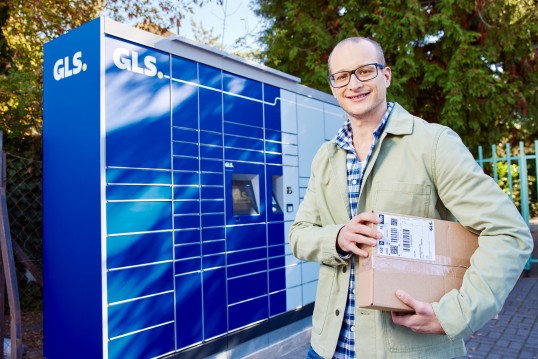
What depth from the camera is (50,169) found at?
3752 millimetres

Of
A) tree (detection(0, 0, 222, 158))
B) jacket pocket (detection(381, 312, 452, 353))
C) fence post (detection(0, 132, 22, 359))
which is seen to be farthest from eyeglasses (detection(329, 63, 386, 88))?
tree (detection(0, 0, 222, 158))

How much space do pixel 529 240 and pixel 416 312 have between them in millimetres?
368

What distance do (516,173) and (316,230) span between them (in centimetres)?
1179

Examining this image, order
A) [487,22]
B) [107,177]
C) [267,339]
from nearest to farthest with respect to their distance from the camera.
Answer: [107,177], [267,339], [487,22]

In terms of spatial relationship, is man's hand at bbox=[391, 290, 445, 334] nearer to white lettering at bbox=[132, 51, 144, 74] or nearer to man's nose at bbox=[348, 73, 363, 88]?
man's nose at bbox=[348, 73, 363, 88]

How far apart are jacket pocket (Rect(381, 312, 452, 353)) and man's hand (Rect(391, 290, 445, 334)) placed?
3.8 inches

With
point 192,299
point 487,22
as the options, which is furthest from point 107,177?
point 487,22

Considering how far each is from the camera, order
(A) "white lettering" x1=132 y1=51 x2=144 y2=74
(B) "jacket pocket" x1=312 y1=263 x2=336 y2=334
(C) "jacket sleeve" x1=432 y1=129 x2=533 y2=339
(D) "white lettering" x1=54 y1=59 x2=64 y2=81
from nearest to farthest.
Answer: (C) "jacket sleeve" x1=432 y1=129 x2=533 y2=339 → (B) "jacket pocket" x1=312 y1=263 x2=336 y2=334 → (A) "white lettering" x1=132 y1=51 x2=144 y2=74 → (D) "white lettering" x1=54 y1=59 x2=64 y2=81

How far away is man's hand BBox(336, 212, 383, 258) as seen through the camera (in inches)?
51.9

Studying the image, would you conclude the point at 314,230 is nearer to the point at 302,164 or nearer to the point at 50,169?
the point at 50,169

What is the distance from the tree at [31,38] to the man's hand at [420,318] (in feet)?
17.1

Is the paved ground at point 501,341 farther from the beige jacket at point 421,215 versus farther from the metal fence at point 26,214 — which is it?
the beige jacket at point 421,215

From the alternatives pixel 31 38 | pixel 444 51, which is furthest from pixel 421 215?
pixel 444 51

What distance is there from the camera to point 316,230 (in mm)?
1604
